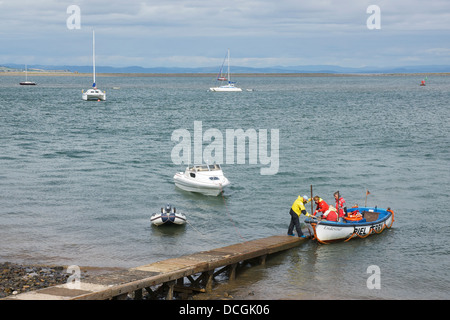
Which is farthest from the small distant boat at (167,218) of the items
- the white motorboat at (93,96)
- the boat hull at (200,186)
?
the white motorboat at (93,96)

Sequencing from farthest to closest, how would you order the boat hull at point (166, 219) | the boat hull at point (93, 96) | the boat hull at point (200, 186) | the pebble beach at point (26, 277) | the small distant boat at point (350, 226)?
the boat hull at point (93, 96)
the boat hull at point (200, 186)
the boat hull at point (166, 219)
the small distant boat at point (350, 226)
the pebble beach at point (26, 277)

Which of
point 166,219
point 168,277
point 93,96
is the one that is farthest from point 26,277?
point 93,96

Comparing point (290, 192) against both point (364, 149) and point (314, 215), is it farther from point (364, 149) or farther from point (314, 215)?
point (364, 149)

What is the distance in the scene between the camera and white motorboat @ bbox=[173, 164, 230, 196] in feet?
116

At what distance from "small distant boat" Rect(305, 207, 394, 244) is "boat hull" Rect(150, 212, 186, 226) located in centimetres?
638

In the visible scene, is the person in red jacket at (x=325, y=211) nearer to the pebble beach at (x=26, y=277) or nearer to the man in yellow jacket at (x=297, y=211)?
the man in yellow jacket at (x=297, y=211)

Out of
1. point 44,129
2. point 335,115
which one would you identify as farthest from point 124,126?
point 335,115

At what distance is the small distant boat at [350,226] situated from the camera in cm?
2603

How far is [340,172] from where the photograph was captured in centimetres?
4275

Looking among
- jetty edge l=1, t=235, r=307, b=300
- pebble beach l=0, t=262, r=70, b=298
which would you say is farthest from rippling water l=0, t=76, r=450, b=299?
pebble beach l=0, t=262, r=70, b=298

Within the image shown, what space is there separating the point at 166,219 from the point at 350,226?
875 cm

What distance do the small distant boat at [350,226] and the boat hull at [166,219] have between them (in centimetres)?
638

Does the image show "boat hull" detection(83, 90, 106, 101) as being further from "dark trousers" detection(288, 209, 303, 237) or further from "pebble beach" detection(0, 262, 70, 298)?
"pebble beach" detection(0, 262, 70, 298)

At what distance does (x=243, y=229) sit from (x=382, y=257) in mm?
7061
